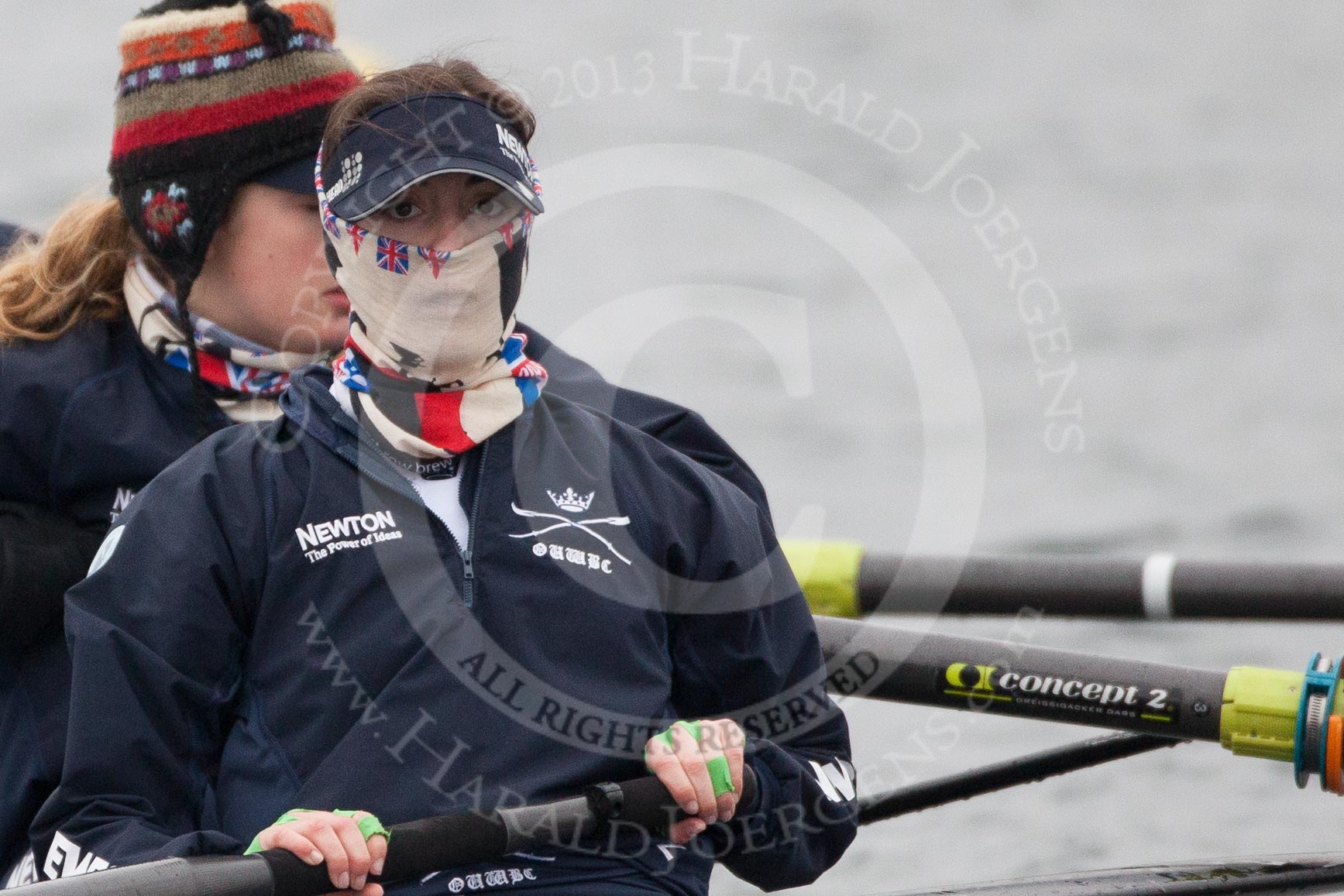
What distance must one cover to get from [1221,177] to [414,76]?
33.6 ft

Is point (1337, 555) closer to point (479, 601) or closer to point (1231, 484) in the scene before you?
point (1231, 484)

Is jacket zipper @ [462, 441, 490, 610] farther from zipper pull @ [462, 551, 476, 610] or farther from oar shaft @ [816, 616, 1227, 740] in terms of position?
oar shaft @ [816, 616, 1227, 740]

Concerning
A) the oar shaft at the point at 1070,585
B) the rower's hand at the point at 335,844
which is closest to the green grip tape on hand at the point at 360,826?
the rower's hand at the point at 335,844

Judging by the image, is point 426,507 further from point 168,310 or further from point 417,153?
point 168,310

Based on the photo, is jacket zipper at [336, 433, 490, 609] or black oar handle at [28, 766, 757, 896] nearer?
black oar handle at [28, 766, 757, 896]

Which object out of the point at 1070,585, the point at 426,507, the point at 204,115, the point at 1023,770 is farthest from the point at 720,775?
Answer: the point at 1070,585

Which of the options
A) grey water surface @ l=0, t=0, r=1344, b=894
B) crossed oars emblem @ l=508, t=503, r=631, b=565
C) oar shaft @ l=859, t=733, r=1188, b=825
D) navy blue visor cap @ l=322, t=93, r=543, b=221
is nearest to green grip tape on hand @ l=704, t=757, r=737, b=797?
crossed oars emblem @ l=508, t=503, r=631, b=565

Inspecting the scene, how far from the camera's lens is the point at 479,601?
247cm

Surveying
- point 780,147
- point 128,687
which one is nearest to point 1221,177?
point 780,147

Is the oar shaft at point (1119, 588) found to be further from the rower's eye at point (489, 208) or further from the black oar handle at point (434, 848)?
the rower's eye at point (489, 208)

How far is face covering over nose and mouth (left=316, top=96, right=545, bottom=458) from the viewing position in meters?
2.51

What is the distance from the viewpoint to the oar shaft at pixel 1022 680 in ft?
11.0

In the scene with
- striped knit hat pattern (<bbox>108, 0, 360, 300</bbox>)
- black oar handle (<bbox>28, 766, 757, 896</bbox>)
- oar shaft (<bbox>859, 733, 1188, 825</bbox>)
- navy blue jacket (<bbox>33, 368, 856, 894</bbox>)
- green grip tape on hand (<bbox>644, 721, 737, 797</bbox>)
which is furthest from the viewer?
oar shaft (<bbox>859, 733, 1188, 825</bbox>)

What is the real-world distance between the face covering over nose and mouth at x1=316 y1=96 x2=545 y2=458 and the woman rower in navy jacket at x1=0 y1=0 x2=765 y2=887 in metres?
0.46
